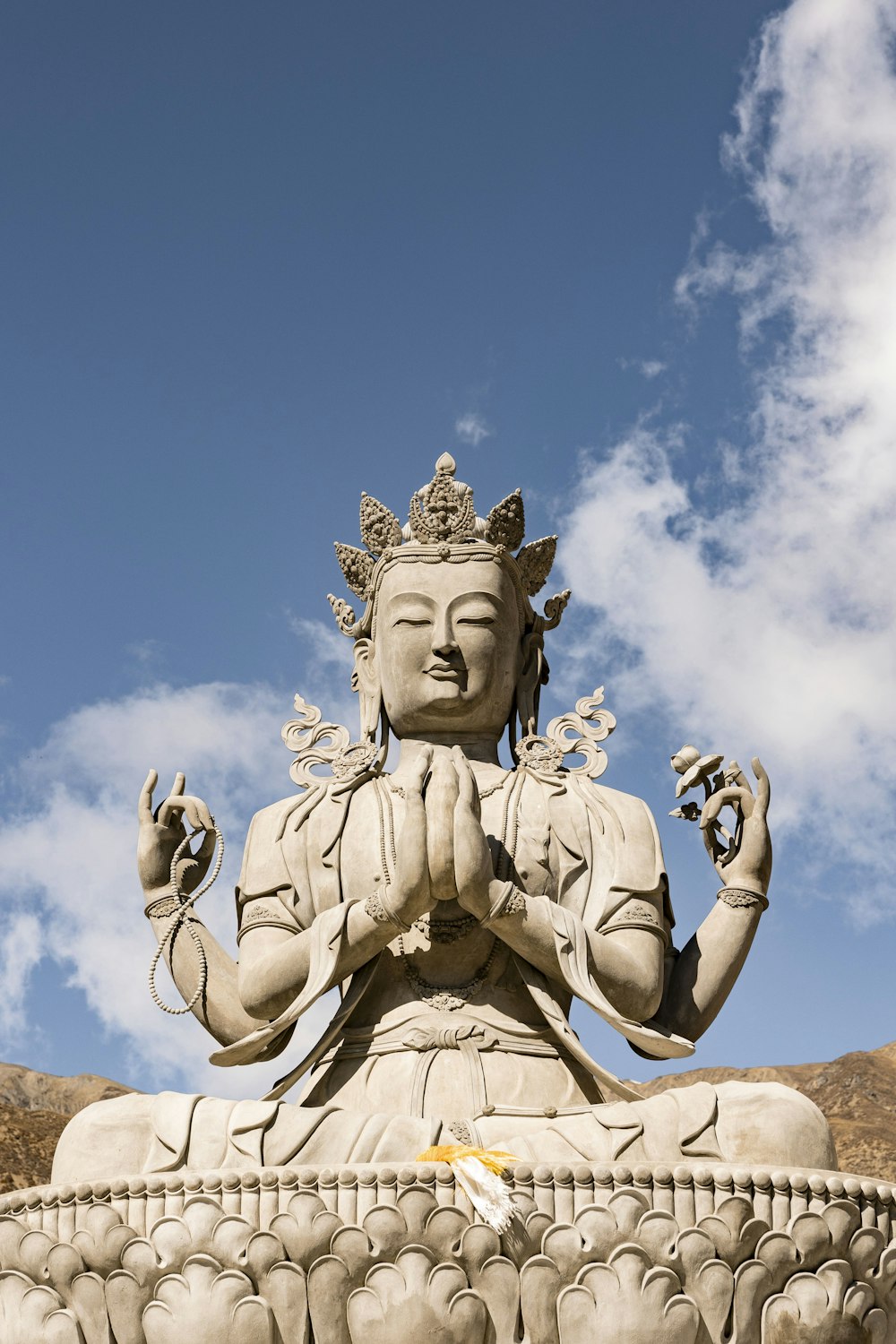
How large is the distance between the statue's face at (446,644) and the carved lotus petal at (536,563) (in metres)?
0.28

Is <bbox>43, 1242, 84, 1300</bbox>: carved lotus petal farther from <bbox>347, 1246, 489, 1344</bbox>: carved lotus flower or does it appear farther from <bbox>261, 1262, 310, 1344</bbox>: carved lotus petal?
<bbox>347, 1246, 489, 1344</bbox>: carved lotus flower

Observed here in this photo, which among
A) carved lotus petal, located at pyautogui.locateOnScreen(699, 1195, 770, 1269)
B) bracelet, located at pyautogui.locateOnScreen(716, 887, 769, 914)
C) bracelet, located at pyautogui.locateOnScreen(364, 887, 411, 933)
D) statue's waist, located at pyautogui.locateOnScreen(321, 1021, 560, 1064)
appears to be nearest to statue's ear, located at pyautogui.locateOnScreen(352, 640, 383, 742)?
bracelet, located at pyautogui.locateOnScreen(364, 887, 411, 933)

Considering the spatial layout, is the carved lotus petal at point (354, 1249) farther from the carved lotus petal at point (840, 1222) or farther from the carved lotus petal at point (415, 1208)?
the carved lotus petal at point (840, 1222)

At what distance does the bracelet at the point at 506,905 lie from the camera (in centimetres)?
710

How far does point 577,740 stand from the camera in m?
8.45

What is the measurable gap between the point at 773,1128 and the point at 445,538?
3.29m

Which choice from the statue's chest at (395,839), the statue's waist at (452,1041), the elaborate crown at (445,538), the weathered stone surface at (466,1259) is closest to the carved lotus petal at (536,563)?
the elaborate crown at (445,538)

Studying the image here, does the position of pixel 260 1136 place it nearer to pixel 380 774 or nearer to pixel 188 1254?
pixel 188 1254

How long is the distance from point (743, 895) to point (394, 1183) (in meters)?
2.75

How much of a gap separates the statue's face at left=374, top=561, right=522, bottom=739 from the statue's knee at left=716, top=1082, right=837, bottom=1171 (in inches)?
97.5

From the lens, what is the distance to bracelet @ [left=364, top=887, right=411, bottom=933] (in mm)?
7180

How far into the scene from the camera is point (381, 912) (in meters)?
7.22

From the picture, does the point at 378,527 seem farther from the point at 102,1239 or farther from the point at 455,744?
the point at 102,1239

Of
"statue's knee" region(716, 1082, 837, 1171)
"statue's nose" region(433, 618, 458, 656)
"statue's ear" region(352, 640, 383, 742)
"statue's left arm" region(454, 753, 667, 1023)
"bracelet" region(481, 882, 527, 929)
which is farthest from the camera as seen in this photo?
"statue's ear" region(352, 640, 383, 742)
